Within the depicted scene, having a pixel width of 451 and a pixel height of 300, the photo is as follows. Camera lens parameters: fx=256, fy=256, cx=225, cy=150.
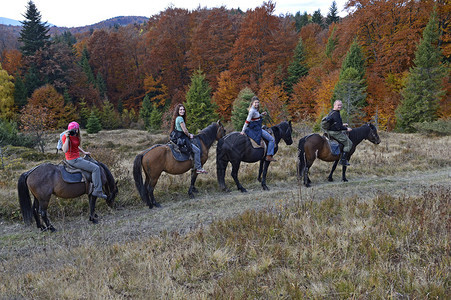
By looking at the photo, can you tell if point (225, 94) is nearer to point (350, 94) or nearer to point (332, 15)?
point (350, 94)

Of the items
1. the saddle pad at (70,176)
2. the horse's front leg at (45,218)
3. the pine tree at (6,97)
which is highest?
the pine tree at (6,97)

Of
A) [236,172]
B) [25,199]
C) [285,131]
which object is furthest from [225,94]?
[25,199]

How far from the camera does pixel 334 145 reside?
9.52 meters

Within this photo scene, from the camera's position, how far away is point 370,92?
3167 centimetres

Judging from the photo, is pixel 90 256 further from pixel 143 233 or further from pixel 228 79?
pixel 228 79

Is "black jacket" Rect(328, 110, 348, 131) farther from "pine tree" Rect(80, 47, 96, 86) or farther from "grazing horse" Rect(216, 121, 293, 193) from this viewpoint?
"pine tree" Rect(80, 47, 96, 86)

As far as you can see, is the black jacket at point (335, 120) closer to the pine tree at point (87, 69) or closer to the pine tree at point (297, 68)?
the pine tree at point (297, 68)

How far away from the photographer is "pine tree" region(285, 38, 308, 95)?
41.3 metres

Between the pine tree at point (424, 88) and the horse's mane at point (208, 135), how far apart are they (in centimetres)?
2668

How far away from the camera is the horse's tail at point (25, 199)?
241 inches

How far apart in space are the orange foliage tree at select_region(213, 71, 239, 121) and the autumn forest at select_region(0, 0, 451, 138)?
0.16 m

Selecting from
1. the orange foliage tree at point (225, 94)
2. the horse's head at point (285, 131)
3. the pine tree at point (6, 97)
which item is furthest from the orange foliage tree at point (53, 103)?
the horse's head at point (285, 131)

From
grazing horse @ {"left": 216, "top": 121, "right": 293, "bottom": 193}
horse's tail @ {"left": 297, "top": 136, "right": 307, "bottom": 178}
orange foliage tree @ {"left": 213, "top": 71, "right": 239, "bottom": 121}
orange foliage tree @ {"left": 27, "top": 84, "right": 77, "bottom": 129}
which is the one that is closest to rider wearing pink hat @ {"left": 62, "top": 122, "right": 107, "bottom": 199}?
grazing horse @ {"left": 216, "top": 121, "right": 293, "bottom": 193}

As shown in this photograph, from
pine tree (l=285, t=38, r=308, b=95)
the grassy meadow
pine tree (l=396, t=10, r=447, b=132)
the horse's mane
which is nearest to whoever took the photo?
the grassy meadow
